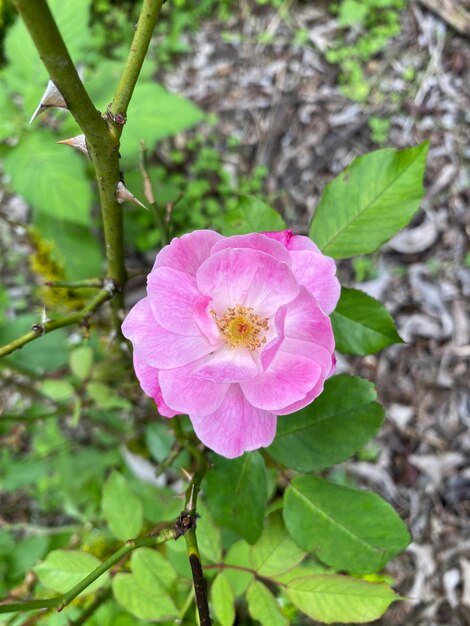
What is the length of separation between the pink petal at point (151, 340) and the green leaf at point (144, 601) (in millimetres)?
497

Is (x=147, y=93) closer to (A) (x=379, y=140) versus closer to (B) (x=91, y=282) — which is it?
(A) (x=379, y=140)

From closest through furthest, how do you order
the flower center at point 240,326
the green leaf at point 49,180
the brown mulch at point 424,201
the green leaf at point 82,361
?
the flower center at point 240,326
the green leaf at point 82,361
the green leaf at point 49,180
the brown mulch at point 424,201

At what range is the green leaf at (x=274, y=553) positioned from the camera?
110cm

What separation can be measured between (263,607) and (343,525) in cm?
22

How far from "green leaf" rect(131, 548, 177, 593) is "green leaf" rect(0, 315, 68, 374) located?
0.84m

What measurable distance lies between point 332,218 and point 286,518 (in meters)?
0.60

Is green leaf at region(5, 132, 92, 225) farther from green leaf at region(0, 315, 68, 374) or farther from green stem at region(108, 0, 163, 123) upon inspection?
green stem at region(108, 0, 163, 123)

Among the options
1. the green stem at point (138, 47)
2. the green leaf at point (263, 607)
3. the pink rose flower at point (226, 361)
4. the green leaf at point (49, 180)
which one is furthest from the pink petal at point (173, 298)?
the green leaf at point (49, 180)

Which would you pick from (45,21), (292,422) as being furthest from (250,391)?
(45,21)

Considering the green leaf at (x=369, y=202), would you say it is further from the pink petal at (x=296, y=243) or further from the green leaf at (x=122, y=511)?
the green leaf at (x=122, y=511)

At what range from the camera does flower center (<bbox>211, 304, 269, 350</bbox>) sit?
108cm

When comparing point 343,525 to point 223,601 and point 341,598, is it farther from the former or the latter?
point 223,601

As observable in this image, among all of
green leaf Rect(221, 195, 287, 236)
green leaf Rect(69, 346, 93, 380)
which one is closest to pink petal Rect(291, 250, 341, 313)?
green leaf Rect(221, 195, 287, 236)

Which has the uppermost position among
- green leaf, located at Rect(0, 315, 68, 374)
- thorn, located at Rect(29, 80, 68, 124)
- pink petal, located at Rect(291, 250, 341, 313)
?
thorn, located at Rect(29, 80, 68, 124)
